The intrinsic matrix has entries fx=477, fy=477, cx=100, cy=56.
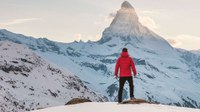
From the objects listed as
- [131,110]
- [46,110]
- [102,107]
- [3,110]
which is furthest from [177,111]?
[3,110]

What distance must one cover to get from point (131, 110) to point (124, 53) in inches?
164

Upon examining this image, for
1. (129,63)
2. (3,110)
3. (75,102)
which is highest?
(129,63)

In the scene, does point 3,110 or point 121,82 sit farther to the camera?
point 3,110

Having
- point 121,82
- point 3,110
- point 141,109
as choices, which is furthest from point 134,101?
point 3,110

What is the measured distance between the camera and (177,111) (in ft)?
73.4

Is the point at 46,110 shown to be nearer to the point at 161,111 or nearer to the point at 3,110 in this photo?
the point at 161,111

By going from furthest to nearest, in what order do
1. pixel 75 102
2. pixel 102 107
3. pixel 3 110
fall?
1. pixel 3 110
2. pixel 75 102
3. pixel 102 107

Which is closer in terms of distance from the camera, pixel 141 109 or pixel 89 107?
pixel 141 109

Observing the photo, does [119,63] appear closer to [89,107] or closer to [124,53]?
[124,53]

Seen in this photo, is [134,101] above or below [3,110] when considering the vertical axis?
above

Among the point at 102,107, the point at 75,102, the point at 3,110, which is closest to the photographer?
the point at 102,107

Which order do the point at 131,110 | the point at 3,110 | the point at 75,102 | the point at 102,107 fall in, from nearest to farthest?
the point at 131,110, the point at 102,107, the point at 75,102, the point at 3,110

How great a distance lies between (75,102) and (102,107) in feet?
15.8

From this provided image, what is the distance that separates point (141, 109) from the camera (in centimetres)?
2252
